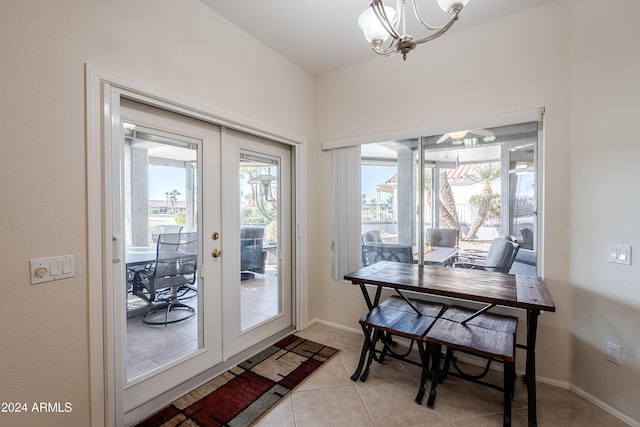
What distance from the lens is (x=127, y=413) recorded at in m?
1.75

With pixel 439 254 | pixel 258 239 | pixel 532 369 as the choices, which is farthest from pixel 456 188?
pixel 258 239

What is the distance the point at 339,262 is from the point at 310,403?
4.71 ft

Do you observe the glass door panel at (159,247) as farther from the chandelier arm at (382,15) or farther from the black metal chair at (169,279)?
the chandelier arm at (382,15)

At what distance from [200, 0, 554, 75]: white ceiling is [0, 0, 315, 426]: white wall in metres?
0.72

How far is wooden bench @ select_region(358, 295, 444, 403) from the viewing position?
1.93m

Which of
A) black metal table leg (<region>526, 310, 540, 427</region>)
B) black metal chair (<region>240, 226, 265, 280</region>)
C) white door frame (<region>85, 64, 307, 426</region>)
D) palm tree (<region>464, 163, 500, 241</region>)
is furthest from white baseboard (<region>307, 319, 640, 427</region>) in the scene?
white door frame (<region>85, 64, 307, 426</region>)

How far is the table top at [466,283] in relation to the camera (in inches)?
65.6

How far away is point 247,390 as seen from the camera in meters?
2.05

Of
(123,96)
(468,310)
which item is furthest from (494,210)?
(123,96)

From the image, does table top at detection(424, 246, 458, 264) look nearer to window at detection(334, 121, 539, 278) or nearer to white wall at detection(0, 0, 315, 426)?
window at detection(334, 121, 539, 278)

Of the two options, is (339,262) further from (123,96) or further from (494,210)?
(123,96)

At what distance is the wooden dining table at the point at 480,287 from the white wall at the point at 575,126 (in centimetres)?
33

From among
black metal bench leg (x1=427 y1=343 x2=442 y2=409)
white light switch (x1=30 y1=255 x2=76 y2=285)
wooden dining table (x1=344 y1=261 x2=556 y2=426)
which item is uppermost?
white light switch (x1=30 y1=255 x2=76 y2=285)

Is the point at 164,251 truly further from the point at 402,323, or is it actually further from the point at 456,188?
the point at 456,188
